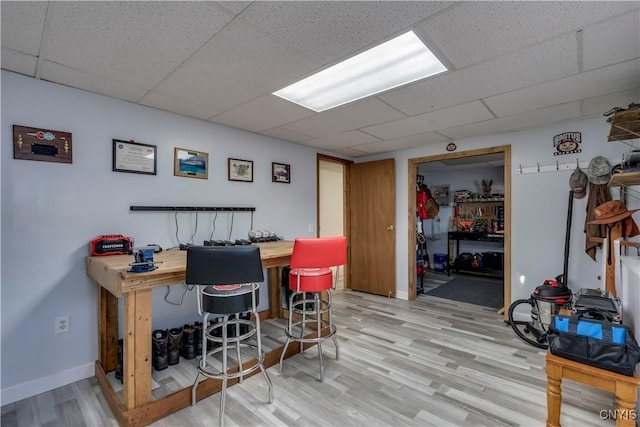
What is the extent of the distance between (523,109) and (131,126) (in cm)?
356

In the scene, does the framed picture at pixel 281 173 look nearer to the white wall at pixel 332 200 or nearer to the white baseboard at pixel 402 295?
the white wall at pixel 332 200

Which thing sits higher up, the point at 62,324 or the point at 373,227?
the point at 373,227

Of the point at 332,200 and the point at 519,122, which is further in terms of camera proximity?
the point at 332,200

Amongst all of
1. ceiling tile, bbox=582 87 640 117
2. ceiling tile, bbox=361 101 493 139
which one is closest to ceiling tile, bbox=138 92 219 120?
ceiling tile, bbox=361 101 493 139

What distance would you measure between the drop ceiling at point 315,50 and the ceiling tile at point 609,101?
10mm

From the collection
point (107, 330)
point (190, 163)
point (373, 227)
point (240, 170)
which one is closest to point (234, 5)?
point (190, 163)

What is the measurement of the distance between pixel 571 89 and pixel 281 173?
2.96 meters

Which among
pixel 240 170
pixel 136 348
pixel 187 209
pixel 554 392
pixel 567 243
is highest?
pixel 240 170

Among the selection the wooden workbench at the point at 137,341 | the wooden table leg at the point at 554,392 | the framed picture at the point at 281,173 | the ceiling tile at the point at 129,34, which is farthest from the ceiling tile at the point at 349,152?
the wooden table leg at the point at 554,392

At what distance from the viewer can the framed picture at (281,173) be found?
377 centimetres

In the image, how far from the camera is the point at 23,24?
1517mm

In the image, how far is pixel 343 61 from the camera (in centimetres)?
194

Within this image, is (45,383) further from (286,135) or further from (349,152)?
(349,152)

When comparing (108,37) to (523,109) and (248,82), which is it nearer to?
(248,82)
